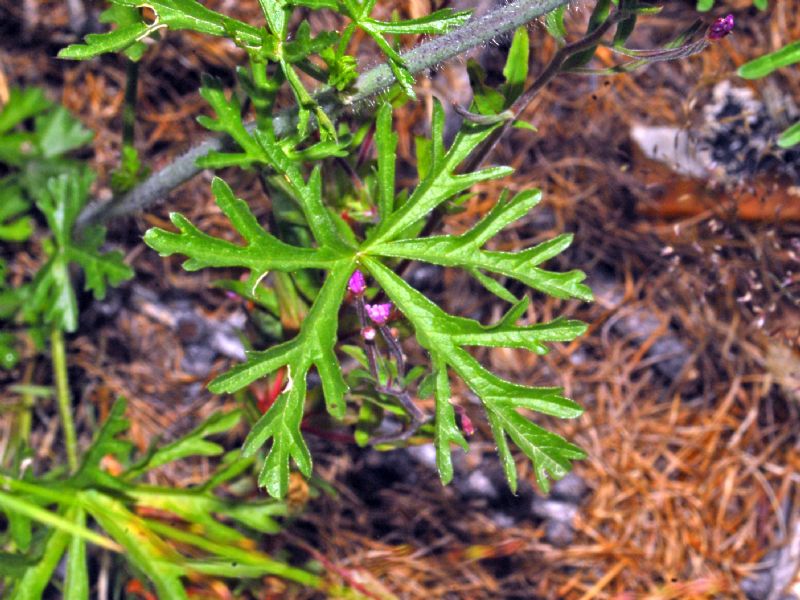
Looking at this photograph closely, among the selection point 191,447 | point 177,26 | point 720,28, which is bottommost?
point 191,447

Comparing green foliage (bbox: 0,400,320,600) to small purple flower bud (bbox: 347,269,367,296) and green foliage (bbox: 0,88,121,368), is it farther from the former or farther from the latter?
small purple flower bud (bbox: 347,269,367,296)

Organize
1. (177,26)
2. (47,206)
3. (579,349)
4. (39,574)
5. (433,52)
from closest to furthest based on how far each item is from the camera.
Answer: (177,26), (433,52), (39,574), (47,206), (579,349)

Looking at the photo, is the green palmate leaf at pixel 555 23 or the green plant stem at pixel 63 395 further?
the green plant stem at pixel 63 395

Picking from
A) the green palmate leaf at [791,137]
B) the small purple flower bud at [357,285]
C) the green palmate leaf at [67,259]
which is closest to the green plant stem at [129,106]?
the green palmate leaf at [67,259]

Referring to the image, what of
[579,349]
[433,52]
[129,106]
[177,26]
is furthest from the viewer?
[579,349]

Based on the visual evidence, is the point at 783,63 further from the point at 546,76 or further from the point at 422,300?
the point at 422,300

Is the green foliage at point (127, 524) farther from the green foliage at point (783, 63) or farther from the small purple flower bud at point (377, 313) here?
the green foliage at point (783, 63)

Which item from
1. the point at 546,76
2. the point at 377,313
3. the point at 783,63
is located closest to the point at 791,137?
the point at 783,63
